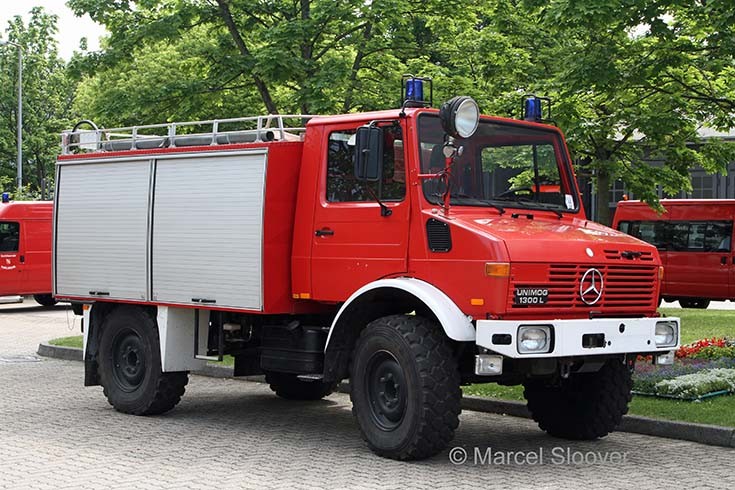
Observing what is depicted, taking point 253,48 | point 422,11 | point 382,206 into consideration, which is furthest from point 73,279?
point 422,11

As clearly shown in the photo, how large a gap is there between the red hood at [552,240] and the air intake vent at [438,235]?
0.11 meters

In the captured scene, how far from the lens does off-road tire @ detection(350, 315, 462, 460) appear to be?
870 centimetres

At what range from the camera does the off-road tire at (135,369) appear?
1142cm

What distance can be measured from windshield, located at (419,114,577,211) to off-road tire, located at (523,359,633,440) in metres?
1.49

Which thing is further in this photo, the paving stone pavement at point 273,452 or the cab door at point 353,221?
the cab door at point 353,221

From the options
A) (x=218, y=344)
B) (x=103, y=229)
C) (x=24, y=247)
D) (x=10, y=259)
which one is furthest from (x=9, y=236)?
(x=218, y=344)

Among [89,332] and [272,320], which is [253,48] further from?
[272,320]

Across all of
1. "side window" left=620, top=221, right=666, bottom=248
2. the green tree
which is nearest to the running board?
the green tree

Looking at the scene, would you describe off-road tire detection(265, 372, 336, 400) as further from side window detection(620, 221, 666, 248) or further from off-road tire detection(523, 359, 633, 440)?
side window detection(620, 221, 666, 248)

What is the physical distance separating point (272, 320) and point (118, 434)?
5.57ft

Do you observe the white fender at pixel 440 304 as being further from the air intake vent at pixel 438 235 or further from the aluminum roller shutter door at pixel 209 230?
the aluminum roller shutter door at pixel 209 230

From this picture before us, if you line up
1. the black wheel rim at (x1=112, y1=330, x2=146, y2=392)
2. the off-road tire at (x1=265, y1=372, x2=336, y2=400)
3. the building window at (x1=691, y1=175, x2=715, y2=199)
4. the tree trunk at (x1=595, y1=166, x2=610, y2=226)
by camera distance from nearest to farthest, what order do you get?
the black wheel rim at (x1=112, y1=330, x2=146, y2=392), the off-road tire at (x1=265, y1=372, x2=336, y2=400), the tree trunk at (x1=595, y1=166, x2=610, y2=226), the building window at (x1=691, y1=175, x2=715, y2=199)

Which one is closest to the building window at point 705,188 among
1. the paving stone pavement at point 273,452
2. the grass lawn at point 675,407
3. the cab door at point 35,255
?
the cab door at point 35,255

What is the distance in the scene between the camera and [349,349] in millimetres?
9773
